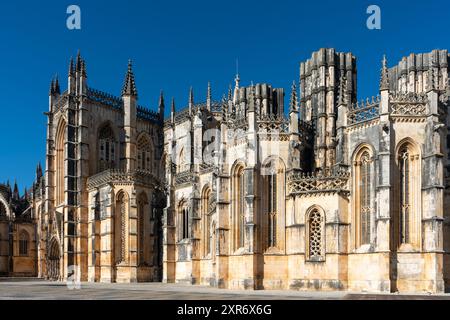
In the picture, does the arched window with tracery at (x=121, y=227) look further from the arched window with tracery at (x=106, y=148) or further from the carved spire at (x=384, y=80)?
the carved spire at (x=384, y=80)

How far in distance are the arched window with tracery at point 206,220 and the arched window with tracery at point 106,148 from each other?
668 inches

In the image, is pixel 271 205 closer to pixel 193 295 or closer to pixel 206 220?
pixel 193 295

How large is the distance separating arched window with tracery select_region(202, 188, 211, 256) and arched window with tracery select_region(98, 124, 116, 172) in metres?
17.0

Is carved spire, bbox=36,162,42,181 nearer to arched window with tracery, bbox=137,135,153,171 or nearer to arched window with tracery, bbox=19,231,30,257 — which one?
arched window with tracery, bbox=19,231,30,257

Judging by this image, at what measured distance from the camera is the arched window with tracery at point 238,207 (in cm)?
4047

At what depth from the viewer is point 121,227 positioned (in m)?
53.6

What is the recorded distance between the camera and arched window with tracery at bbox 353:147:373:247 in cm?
3522

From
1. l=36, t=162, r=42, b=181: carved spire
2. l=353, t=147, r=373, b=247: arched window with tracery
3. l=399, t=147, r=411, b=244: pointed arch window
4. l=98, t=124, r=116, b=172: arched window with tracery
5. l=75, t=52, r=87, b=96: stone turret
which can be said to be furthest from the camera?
l=36, t=162, r=42, b=181: carved spire

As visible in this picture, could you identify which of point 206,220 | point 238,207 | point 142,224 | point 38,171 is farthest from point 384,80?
point 38,171

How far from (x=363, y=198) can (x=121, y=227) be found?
2610 centimetres

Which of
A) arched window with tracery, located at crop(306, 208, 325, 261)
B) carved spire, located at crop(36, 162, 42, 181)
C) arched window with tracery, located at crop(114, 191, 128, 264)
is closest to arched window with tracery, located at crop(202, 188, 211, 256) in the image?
arched window with tracery, located at crop(114, 191, 128, 264)

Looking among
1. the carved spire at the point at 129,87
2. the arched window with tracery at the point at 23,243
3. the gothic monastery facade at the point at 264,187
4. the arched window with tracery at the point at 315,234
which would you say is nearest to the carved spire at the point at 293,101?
the gothic monastery facade at the point at 264,187

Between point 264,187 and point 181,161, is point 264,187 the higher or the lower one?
the lower one
